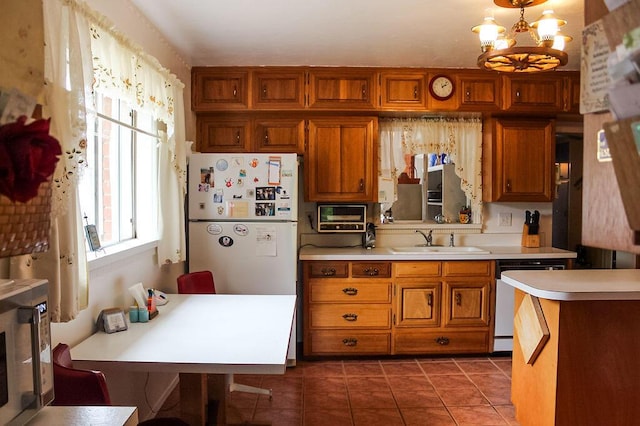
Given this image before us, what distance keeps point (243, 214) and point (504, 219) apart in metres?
2.48

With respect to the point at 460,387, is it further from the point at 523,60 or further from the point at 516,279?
the point at 523,60

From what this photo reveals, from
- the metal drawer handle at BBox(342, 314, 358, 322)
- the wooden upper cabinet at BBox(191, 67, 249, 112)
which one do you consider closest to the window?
the wooden upper cabinet at BBox(191, 67, 249, 112)

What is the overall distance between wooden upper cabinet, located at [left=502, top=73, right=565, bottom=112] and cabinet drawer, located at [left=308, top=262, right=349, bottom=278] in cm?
191

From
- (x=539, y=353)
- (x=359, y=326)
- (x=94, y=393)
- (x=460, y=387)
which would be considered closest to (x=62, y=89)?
(x=94, y=393)

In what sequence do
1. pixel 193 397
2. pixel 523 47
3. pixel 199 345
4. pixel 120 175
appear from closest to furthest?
1. pixel 199 345
2. pixel 193 397
3. pixel 523 47
4. pixel 120 175

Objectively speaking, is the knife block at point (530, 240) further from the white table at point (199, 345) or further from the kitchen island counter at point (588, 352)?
the white table at point (199, 345)

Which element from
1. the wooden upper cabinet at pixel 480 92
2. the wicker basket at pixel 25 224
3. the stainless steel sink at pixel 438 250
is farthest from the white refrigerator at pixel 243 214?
the wicker basket at pixel 25 224

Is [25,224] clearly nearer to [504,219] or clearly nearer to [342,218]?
[342,218]

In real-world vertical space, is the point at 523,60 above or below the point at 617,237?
above

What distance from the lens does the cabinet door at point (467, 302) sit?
3689 mm

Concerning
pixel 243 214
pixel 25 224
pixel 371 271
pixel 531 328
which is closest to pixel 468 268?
pixel 371 271

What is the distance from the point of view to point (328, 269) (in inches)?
143

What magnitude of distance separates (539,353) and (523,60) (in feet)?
4.97

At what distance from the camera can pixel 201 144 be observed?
3.86 meters
